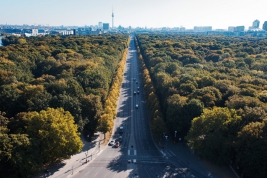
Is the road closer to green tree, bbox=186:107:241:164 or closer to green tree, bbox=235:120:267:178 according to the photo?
green tree, bbox=186:107:241:164

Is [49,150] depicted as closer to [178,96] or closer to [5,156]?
[5,156]

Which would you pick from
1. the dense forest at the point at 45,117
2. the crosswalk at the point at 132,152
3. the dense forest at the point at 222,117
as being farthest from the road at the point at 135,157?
the dense forest at the point at 222,117

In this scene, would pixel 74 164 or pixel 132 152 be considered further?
pixel 132 152

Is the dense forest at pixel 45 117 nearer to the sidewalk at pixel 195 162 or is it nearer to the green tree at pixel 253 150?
the sidewalk at pixel 195 162

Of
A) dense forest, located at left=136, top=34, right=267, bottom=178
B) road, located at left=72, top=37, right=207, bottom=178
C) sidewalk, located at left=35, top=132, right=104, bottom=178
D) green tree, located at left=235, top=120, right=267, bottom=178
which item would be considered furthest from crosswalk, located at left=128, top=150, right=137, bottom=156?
green tree, located at left=235, top=120, right=267, bottom=178

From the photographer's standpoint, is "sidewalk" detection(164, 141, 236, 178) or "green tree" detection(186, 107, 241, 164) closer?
"green tree" detection(186, 107, 241, 164)

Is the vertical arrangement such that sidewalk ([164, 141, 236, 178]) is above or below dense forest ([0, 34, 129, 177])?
below

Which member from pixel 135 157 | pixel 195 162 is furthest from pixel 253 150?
pixel 135 157

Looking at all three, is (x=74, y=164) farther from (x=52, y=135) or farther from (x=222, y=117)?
(x=222, y=117)
